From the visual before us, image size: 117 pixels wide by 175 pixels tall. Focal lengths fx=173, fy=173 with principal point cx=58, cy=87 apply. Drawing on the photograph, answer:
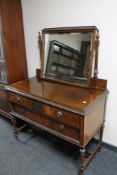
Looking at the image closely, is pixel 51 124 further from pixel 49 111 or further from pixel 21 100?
pixel 21 100

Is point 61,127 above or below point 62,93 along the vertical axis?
below

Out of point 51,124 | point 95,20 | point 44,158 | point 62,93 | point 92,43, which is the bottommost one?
point 44,158

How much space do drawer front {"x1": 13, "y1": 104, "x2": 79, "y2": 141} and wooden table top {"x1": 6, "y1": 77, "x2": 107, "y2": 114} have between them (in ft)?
0.70

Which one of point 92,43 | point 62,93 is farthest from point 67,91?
point 92,43

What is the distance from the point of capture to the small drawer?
1.73m

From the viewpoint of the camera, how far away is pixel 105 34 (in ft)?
5.24

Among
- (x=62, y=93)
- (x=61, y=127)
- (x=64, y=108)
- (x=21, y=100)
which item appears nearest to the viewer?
(x=64, y=108)

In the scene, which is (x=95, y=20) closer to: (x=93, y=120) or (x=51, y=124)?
(x=93, y=120)

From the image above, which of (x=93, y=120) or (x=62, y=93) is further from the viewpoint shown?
(x=62, y=93)

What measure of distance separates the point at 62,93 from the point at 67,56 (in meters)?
0.45

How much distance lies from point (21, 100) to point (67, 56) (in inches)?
26.6

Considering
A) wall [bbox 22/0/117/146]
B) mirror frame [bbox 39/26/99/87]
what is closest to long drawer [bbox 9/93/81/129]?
mirror frame [bbox 39/26/99/87]

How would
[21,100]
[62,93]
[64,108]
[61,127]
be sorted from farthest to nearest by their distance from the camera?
[21,100] → [62,93] → [61,127] → [64,108]

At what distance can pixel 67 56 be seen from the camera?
186 centimetres
